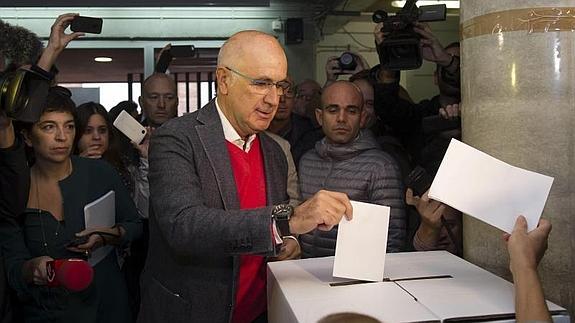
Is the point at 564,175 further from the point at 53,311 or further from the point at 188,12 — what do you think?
the point at 188,12

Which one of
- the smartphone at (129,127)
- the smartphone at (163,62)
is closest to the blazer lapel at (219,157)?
the smartphone at (129,127)

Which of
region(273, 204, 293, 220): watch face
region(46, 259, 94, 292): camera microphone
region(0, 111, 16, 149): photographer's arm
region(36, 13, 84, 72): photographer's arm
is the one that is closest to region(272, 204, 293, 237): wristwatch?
region(273, 204, 293, 220): watch face

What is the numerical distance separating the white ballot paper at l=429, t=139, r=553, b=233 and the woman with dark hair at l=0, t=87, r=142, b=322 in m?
1.53

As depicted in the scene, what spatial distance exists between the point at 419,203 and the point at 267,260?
564 millimetres

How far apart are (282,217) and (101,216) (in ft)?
4.42

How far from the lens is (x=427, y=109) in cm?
375

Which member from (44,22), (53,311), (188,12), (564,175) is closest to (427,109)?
(564,175)

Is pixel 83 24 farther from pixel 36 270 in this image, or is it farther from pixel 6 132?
pixel 36 270

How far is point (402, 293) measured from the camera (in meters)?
1.30

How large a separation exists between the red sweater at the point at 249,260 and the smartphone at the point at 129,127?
1477 millimetres

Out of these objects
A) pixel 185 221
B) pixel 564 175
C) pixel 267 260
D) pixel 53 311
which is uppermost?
pixel 564 175

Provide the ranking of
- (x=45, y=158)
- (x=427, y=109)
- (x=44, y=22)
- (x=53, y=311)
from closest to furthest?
(x=53, y=311), (x=45, y=158), (x=427, y=109), (x=44, y=22)

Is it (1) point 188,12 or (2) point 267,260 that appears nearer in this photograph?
(2) point 267,260

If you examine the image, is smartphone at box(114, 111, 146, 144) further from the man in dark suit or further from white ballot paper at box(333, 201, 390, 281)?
white ballot paper at box(333, 201, 390, 281)
